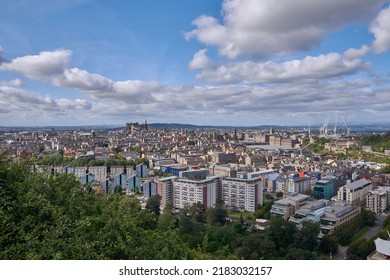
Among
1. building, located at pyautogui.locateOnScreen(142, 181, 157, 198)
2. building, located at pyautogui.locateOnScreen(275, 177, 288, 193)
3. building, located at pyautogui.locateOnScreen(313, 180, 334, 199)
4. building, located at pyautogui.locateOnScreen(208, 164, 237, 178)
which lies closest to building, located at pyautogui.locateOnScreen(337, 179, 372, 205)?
building, located at pyautogui.locateOnScreen(313, 180, 334, 199)

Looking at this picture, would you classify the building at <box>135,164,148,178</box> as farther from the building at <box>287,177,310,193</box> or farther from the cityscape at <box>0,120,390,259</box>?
the building at <box>287,177,310,193</box>

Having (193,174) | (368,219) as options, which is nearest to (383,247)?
(368,219)

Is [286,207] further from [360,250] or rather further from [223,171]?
[223,171]

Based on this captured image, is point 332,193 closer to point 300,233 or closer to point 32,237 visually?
point 300,233

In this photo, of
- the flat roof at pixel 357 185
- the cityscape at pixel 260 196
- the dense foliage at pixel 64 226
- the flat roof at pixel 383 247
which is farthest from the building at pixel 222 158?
the dense foliage at pixel 64 226
